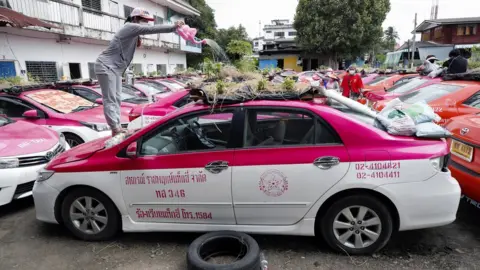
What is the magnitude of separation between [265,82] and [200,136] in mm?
879

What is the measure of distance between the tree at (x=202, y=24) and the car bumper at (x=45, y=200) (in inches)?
1122

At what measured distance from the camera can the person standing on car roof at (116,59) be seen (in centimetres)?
421

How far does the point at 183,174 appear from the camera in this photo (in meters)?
3.15

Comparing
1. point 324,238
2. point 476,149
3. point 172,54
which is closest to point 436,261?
point 324,238

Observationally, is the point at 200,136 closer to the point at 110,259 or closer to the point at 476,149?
the point at 110,259

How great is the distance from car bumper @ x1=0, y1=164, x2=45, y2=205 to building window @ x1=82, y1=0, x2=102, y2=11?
45.2 feet

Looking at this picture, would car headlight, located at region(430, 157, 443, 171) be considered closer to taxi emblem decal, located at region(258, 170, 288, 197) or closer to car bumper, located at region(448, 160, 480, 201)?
car bumper, located at region(448, 160, 480, 201)

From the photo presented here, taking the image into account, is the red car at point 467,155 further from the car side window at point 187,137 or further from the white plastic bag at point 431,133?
the car side window at point 187,137

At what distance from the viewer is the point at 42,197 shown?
11.6ft

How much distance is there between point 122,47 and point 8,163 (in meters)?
2.05

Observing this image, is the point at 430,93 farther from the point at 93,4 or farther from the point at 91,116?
the point at 93,4

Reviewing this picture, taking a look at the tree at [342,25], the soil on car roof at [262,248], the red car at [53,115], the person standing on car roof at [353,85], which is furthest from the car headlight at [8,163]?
the tree at [342,25]

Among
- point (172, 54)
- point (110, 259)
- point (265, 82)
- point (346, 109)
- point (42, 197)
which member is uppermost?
point (172, 54)

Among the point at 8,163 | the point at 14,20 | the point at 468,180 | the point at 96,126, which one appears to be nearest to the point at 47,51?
the point at 14,20
